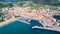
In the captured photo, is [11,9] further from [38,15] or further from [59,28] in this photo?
[59,28]

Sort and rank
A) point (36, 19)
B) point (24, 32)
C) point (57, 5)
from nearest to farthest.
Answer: point (24, 32), point (36, 19), point (57, 5)

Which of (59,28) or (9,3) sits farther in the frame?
(9,3)

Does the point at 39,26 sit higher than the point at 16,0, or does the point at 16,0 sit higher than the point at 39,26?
the point at 16,0

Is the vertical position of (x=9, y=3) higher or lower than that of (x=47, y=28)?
higher

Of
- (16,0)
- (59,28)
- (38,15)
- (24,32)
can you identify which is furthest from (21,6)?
(59,28)

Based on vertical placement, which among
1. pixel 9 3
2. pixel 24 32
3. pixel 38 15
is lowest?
pixel 24 32

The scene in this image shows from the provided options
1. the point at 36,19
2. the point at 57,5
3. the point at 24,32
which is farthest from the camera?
the point at 57,5

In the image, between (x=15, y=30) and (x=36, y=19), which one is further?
(x=36, y=19)

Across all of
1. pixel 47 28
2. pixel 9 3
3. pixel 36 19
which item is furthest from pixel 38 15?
pixel 9 3

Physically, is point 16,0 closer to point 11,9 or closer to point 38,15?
point 11,9
